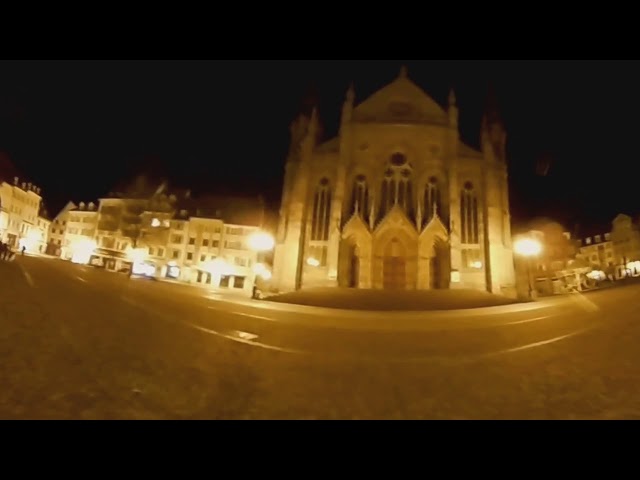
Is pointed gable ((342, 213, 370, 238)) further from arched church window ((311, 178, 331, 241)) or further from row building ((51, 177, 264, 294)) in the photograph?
row building ((51, 177, 264, 294))

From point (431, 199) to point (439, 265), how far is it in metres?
2.25

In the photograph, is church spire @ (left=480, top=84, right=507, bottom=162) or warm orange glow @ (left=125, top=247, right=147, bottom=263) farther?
church spire @ (left=480, top=84, right=507, bottom=162)

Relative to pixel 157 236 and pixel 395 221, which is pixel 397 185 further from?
pixel 157 236

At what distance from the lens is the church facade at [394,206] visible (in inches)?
470

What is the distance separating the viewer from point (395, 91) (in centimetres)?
1488

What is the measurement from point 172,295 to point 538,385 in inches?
157

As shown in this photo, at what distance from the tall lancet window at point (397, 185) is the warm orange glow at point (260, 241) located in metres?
3.90

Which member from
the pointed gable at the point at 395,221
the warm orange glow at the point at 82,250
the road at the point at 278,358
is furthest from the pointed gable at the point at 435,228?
the warm orange glow at the point at 82,250

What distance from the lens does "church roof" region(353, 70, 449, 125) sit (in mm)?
13969

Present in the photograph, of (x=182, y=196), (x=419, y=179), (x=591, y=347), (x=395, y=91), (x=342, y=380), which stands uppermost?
(x=395, y=91)

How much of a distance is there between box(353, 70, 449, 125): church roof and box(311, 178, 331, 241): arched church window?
115 inches

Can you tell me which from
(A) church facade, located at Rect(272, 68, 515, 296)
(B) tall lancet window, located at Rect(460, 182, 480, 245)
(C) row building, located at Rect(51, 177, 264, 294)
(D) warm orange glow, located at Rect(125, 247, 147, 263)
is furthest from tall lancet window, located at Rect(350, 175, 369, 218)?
(D) warm orange glow, located at Rect(125, 247, 147, 263)

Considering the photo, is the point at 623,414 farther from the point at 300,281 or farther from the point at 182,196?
the point at 300,281
